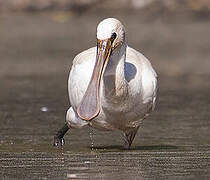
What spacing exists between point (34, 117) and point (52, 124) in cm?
41

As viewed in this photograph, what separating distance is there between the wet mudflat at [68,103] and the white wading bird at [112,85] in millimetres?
287

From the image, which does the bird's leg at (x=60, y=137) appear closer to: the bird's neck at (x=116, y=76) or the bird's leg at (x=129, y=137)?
the bird's leg at (x=129, y=137)

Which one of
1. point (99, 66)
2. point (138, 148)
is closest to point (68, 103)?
point (138, 148)

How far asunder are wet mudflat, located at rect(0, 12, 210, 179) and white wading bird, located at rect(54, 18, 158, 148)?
11.3 inches

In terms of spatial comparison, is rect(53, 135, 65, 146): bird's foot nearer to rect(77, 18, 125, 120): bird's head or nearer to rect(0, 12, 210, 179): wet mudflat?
rect(0, 12, 210, 179): wet mudflat

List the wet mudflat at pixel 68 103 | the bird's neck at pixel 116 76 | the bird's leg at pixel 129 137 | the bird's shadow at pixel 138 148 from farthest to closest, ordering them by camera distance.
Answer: the bird's leg at pixel 129 137, the bird's shadow at pixel 138 148, the bird's neck at pixel 116 76, the wet mudflat at pixel 68 103

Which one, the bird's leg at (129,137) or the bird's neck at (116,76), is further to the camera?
the bird's leg at (129,137)

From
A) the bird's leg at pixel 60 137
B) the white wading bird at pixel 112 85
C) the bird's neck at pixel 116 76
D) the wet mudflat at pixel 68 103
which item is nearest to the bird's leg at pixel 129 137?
the white wading bird at pixel 112 85

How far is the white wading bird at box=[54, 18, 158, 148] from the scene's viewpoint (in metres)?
7.24

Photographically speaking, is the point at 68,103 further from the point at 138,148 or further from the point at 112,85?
the point at 112,85

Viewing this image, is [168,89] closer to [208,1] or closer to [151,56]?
[151,56]

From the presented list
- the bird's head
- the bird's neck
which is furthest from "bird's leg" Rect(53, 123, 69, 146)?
the bird's head

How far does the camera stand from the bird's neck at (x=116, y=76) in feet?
24.7

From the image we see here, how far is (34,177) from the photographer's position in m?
6.40
